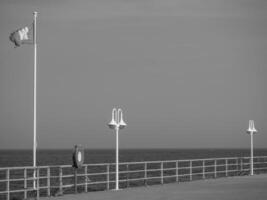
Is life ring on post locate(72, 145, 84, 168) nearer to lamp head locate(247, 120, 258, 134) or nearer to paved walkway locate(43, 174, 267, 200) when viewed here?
paved walkway locate(43, 174, 267, 200)

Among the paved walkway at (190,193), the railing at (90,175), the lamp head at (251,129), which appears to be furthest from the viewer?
the lamp head at (251,129)

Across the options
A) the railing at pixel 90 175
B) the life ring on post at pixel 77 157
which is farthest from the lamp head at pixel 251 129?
the life ring on post at pixel 77 157

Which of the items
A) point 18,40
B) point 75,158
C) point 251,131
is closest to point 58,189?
point 75,158

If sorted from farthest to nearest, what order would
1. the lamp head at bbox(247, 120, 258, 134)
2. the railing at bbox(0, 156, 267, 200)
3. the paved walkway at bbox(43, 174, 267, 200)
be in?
the lamp head at bbox(247, 120, 258, 134)
the railing at bbox(0, 156, 267, 200)
the paved walkway at bbox(43, 174, 267, 200)

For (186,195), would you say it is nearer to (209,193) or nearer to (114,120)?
(209,193)

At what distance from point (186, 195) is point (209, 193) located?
3.74 feet

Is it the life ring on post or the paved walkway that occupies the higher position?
the life ring on post

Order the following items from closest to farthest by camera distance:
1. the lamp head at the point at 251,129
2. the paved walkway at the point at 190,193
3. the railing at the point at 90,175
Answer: the paved walkway at the point at 190,193
the railing at the point at 90,175
the lamp head at the point at 251,129

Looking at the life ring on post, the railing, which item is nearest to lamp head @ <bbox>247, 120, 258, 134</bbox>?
the railing

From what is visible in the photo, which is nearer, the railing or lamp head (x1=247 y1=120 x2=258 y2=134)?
the railing

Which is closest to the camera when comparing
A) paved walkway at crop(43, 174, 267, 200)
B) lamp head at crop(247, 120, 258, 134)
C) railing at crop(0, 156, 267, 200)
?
paved walkway at crop(43, 174, 267, 200)

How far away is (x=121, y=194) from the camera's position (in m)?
23.9

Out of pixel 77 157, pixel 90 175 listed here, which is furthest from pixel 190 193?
pixel 90 175

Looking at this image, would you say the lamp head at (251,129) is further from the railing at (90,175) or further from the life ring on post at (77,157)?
the life ring on post at (77,157)
